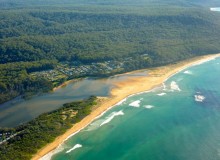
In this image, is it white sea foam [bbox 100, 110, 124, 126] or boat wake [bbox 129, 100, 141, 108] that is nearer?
white sea foam [bbox 100, 110, 124, 126]

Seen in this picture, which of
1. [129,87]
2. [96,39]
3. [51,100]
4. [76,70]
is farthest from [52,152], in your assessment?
[96,39]

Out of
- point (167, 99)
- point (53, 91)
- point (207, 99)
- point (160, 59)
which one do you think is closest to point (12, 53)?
point (53, 91)

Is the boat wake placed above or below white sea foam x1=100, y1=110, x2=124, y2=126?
above

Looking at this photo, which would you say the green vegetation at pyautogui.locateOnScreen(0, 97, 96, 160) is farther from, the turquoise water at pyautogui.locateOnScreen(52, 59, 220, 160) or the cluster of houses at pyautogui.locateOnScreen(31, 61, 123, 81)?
the cluster of houses at pyautogui.locateOnScreen(31, 61, 123, 81)

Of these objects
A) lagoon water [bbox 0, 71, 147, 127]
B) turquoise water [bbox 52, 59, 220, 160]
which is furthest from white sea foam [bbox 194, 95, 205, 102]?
lagoon water [bbox 0, 71, 147, 127]

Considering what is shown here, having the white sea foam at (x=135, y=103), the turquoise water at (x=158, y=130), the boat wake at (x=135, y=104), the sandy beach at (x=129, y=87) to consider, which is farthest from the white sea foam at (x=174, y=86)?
the boat wake at (x=135, y=104)

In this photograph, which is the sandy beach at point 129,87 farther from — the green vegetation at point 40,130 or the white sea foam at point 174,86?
the white sea foam at point 174,86

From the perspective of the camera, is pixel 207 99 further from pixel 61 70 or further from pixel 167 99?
pixel 61 70
